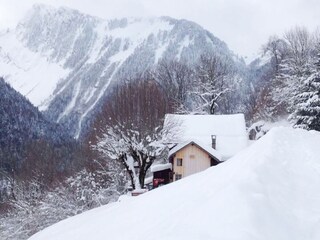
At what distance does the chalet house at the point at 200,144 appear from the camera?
2987 centimetres

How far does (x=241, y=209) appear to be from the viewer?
539 cm

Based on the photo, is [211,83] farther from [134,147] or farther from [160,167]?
[134,147]

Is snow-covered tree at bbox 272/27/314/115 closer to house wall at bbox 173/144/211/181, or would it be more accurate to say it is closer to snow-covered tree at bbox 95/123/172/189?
house wall at bbox 173/144/211/181

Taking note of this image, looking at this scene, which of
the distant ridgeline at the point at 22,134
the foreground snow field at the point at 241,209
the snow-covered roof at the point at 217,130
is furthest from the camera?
the distant ridgeline at the point at 22,134

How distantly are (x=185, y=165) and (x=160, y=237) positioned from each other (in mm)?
24976

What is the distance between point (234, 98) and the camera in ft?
172

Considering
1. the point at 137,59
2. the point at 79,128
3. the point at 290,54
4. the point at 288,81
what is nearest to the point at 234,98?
the point at 290,54

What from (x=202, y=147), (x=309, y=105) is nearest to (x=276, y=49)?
(x=309, y=105)

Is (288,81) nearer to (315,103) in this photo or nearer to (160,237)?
(315,103)

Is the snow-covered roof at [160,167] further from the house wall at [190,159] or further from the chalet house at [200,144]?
the house wall at [190,159]

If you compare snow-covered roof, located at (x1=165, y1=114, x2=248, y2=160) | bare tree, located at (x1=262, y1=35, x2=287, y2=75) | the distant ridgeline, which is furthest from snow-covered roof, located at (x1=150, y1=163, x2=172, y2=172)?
the distant ridgeline

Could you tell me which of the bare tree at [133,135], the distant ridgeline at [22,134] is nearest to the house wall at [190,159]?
the bare tree at [133,135]

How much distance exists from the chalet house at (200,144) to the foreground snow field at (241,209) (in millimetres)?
19004

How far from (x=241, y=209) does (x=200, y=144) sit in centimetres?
2453
